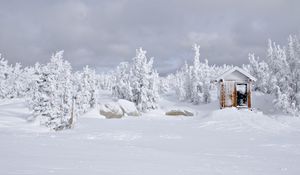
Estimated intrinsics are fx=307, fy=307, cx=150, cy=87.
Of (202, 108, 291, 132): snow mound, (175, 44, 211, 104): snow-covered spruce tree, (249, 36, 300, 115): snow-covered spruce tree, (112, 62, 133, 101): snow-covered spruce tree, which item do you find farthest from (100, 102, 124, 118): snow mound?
(175, 44, 211, 104): snow-covered spruce tree

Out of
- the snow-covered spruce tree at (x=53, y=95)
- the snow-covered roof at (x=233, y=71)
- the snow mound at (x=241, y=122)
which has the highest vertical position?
the snow-covered roof at (x=233, y=71)

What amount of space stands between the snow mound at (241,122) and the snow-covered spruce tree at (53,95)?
13117mm

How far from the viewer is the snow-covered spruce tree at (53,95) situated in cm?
2770

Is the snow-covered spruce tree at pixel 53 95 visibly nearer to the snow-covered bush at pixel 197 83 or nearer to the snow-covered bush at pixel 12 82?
the snow-covered bush at pixel 197 83

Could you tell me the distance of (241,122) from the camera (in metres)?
23.9

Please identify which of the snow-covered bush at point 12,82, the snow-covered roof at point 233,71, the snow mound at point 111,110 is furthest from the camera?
the snow-covered bush at point 12,82

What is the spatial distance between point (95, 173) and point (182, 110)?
41116 millimetres

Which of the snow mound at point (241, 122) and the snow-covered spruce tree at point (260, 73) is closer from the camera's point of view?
the snow mound at point (241, 122)

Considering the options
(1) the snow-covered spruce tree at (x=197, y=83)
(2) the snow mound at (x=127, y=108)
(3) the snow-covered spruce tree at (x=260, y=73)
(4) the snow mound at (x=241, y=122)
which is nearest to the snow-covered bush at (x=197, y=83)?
(1) the snow-covered spruce tree at (x=197, y=83)

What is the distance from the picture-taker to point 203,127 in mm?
22609

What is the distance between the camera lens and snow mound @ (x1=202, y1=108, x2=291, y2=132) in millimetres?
21486

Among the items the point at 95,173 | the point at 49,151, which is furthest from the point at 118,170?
the point at 49,151

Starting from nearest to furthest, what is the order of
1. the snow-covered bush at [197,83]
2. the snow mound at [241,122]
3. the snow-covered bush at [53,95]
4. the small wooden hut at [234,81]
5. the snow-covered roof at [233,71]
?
the snow mound at [241,122] < the snow-covered bush at [53,95] < the snow-covered roof at [233,71] < the small wooden hut at [234,81] < the snow-covered bush at [197,83]

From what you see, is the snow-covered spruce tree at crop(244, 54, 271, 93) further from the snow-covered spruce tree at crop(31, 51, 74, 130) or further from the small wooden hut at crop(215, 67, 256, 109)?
the snow-covered spruce tree at crop(31, 51, 74, 130)
